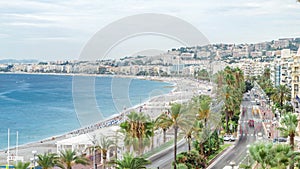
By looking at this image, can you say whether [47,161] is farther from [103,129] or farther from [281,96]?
[281,96]

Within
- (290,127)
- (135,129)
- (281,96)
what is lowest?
(281,96)

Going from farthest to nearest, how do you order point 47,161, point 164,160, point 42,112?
point 42,112, point 164,160, point 47,161

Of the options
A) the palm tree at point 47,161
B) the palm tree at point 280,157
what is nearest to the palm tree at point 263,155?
the palm tree at point 280,157

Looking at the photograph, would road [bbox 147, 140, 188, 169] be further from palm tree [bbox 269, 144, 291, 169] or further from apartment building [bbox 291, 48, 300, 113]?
apartment building [bbox 291, 48, 300, 113]

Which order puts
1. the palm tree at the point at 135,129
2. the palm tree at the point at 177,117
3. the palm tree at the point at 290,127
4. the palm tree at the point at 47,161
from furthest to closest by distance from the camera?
the palm tree at the point at 177,117
the palm tree at the point at 135,129
the palm tree at the point at 290,127
the palm tree at the point at 47,161

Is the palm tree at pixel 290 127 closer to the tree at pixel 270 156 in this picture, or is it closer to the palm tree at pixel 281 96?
the tree at pixel 270 156

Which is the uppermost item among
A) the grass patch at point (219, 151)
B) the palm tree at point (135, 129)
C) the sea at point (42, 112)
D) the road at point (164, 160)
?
the palm tree at point (135, 129)

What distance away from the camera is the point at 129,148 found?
845 inches

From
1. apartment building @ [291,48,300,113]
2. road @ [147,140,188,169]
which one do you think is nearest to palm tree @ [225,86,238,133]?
road @ [147,140,188,169]

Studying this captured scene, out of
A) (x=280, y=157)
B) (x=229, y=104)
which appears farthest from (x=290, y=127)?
(x=229, y=104)

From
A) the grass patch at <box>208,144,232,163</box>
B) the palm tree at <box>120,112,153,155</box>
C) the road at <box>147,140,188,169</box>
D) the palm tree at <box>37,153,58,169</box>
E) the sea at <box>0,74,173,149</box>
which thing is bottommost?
the sea at <box>0,74,173,149</box>

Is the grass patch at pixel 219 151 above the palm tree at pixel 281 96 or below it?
below

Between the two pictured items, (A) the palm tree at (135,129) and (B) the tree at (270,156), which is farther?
(A) the palm tree at (135,129)

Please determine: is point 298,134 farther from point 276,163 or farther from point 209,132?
point 276,163
